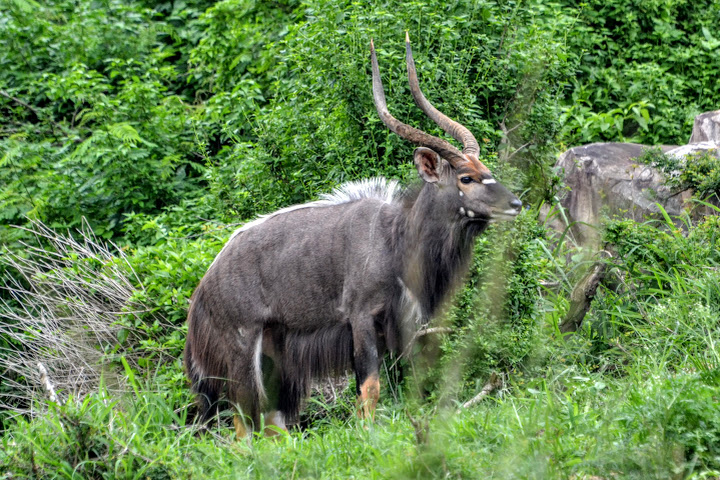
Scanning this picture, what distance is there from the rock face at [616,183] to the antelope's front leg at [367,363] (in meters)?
2.19

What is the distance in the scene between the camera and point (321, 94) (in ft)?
23.6

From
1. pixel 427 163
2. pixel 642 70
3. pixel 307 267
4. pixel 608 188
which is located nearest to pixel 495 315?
pixel 427 163

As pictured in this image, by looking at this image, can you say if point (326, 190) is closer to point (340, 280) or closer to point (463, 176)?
point (340, 280)

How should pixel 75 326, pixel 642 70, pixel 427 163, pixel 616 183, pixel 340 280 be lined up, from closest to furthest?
1. pixel 427 163
2. pixel 340 280
3. pixel 75 326
4. pixel 616 183
5. pixel 642 70

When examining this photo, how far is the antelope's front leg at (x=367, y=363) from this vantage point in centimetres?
550

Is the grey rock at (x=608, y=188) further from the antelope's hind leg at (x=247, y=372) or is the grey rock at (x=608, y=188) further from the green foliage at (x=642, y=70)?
the antelope's hind leg at (x=247, y=372)

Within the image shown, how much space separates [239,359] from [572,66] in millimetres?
3764

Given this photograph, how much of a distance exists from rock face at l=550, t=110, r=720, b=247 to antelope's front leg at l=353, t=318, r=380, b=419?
2.19m

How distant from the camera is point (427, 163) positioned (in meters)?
5.64

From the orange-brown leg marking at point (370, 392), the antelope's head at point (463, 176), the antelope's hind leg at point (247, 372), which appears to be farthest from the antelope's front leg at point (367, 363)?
the antelope's head at point (463, 176)

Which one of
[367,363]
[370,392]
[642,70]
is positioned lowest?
[370,392]

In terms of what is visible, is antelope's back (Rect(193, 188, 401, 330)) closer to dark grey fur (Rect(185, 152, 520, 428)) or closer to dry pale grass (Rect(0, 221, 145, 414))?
dark grey fur (Rect(185, 152, 520, 428))

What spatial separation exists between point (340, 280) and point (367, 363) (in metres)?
0.60

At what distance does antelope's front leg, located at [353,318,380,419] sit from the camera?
5.50 m
